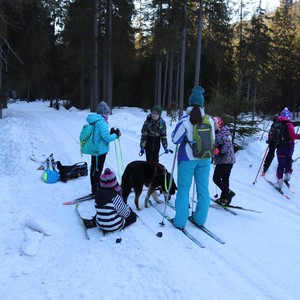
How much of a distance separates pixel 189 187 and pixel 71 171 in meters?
3.77

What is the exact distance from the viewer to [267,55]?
1344 inches

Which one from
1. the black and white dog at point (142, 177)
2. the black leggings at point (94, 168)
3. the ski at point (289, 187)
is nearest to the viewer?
the black and white dog at point (142, 177)

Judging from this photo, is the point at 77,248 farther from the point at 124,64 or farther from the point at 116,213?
the point at 124,64

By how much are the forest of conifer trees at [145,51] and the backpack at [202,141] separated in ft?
20.8

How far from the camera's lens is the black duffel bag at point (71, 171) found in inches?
298

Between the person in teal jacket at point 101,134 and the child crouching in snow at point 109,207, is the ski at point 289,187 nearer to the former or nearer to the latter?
the person in teal jacket at point 101,134

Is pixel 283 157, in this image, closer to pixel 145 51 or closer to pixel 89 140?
pixel 89 140

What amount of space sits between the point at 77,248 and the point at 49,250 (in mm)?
381

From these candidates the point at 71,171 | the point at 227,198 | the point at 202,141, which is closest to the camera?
the point at 202,141

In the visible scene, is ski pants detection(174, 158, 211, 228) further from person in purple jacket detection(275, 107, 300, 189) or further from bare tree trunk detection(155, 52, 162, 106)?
bare tree trunk detection(155, 52, 162, 106)

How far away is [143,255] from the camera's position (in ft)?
13.9

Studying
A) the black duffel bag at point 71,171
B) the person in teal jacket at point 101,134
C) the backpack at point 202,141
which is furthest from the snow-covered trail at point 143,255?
the backpack at point 202,141

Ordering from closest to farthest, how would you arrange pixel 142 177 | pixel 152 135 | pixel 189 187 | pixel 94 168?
pixel 189 187 < pixel 142 177 < pixel 94 168 < pixel 152 135

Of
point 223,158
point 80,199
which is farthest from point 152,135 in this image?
point 80,199
